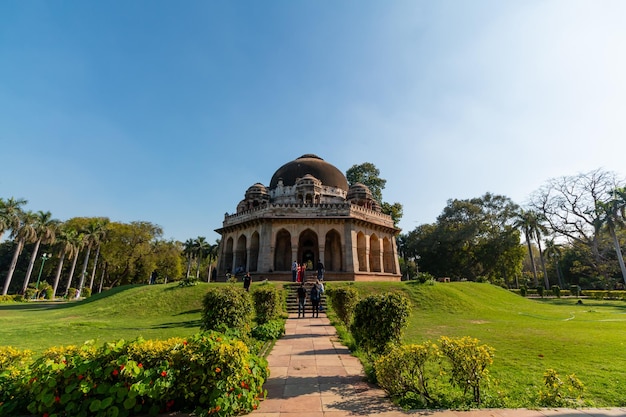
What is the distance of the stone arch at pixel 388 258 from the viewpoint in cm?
3219

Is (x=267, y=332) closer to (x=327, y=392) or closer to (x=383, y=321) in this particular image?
(x=383, y=321)

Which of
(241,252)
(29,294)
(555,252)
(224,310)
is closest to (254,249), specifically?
(241,252)

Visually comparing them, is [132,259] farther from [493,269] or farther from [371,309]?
[493,269]

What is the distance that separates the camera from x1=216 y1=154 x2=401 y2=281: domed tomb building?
27.9 m

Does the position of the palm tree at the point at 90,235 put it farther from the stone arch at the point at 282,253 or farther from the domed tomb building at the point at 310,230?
the stone arch at the point at 282,253

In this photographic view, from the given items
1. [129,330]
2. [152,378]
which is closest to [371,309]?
[152,378]

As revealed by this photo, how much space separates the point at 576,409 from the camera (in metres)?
4.35

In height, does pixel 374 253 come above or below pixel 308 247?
below

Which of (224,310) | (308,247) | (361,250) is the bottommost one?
(224,310)

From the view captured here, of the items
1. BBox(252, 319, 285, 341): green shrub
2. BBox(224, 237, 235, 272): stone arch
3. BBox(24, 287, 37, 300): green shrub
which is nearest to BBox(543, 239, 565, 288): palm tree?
BBox(224, 237, 235, 272): stone arch

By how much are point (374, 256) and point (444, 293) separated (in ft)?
43.5

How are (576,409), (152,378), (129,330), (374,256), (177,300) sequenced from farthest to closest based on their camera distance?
1. (374,256)
2. (177,300)
3. (129,330)
4. (576,409)
5. (152,378)

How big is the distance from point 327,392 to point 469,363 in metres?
2.25

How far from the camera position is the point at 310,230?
101 feet
